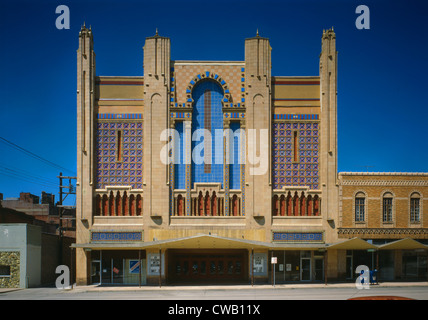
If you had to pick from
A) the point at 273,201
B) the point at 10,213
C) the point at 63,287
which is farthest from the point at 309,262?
the point at 10,213

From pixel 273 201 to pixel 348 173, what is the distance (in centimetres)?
633

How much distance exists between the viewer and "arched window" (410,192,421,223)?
33750mm

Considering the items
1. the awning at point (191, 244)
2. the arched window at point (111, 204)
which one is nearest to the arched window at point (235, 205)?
the awning at point (191, 244)

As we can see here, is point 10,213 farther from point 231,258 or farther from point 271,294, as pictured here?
point 271,294

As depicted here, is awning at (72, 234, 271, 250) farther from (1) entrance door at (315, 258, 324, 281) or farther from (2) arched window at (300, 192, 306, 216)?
(1) entrance door at (315, 258, 324, 281)

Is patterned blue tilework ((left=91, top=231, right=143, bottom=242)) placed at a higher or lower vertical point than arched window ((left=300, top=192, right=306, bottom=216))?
lower

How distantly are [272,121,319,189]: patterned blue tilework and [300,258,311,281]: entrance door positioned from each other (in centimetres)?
593

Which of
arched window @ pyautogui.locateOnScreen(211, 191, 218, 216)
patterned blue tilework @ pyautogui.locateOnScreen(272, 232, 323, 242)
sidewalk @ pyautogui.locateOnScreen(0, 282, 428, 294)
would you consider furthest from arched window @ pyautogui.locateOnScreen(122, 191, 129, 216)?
Result: patterned blue tilework @ pyautogui.locateOnScreen(272, 232, 323, 242)

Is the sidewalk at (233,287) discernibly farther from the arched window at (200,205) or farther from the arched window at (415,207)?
the arched window at (200,205)

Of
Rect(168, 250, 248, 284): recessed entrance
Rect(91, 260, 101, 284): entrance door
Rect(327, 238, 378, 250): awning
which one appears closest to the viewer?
Rect(327, 238, 378, 250): awning

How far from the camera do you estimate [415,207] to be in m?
33.9

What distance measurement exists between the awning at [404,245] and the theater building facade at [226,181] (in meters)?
0.42

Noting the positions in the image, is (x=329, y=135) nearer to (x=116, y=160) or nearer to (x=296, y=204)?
(x=296, y=204)

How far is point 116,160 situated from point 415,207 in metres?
24.5
